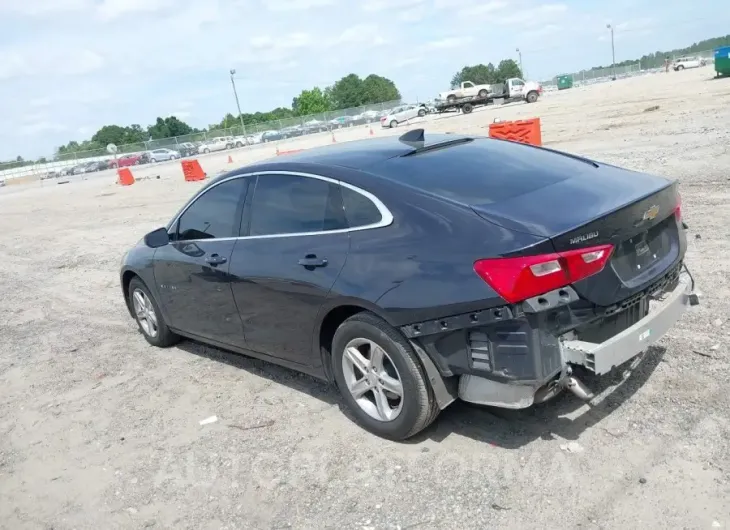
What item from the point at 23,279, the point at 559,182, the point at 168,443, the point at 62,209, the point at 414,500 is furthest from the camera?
the point at 62,209

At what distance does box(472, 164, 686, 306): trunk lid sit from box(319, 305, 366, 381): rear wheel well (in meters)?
1.01

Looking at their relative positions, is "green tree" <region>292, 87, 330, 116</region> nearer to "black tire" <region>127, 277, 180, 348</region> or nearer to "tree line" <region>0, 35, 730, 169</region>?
"tree line" <region>0, 35, 730, 169</region>

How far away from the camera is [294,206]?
436 cm

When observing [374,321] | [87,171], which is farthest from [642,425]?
[87,171]

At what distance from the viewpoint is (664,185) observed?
154 inches

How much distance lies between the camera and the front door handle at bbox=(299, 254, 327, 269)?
13.0 feet

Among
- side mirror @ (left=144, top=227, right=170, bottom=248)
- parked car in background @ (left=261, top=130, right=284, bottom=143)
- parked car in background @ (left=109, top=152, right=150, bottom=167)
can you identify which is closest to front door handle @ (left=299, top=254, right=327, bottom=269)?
side mirror @ (left=144, top=227, right=170, bottom=248)

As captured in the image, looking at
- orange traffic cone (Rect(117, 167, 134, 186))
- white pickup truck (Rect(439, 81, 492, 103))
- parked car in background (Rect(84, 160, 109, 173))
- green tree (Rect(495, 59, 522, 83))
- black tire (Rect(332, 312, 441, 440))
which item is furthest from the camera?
green tree (Rect(495, 59, 522, 83))

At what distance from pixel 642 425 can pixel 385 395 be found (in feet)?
4.84

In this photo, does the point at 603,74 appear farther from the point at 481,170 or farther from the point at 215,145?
the point at 481,170

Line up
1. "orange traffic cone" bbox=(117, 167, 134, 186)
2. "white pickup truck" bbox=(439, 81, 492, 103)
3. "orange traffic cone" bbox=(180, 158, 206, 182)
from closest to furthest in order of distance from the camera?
"orange traffic cone" bbox=(180, 158, 206, 182), "orange traffic cone" bbox=(117, 167, 134, 186), "white pickup truck" bbox=(439, 81, 492, 103)

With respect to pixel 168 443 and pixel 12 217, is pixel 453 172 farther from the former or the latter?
pixel 12 217

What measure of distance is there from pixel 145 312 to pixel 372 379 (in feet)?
10.8

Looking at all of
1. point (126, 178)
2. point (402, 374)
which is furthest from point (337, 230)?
point (126, 178)
